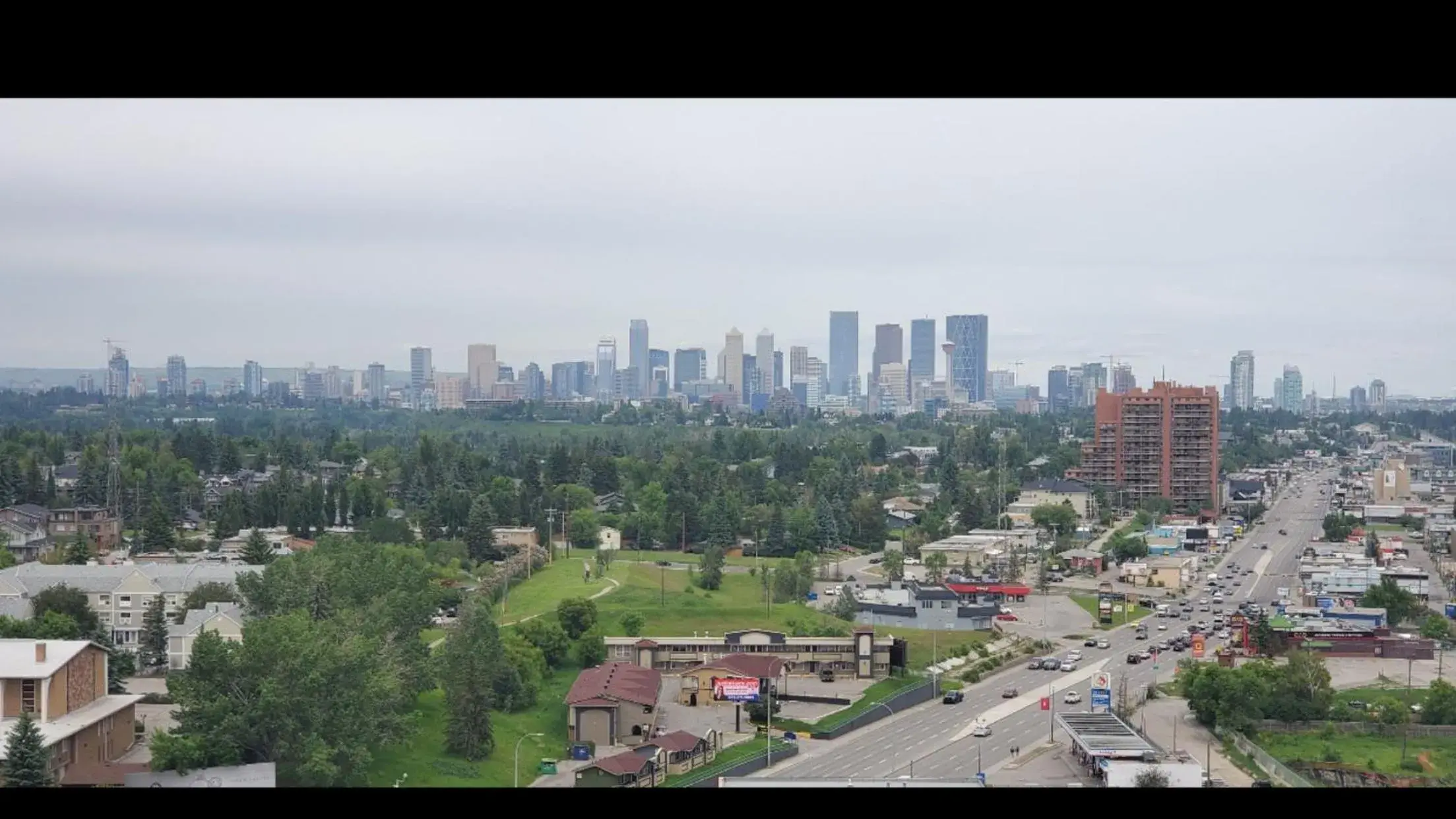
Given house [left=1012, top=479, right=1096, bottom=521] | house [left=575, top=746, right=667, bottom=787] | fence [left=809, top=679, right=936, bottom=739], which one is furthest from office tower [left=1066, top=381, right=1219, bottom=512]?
house [left=575, top=746, right=667, bottom=787]

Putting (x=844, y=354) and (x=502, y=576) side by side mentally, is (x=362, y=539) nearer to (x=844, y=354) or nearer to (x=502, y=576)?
(x=502, y=576)

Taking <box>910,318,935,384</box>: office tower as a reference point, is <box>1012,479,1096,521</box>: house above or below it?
below

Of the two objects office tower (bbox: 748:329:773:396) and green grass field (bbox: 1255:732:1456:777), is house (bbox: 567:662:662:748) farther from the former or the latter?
office tower (bbox: 748:329:773:396)

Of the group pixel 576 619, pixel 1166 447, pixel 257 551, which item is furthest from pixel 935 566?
pixel 1166 447

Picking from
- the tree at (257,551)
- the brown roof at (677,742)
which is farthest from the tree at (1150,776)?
the tree at (257,551)

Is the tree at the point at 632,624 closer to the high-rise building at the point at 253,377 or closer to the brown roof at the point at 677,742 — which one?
the brown roof at the point at 677,742

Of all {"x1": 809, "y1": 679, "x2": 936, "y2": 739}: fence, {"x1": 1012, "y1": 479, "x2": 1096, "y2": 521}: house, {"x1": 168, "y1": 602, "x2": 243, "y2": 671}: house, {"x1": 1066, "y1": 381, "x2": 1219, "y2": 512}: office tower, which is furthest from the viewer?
{"x1": 1066, "y1": 381, "x2": 1219, "y2": 512}: office tower
